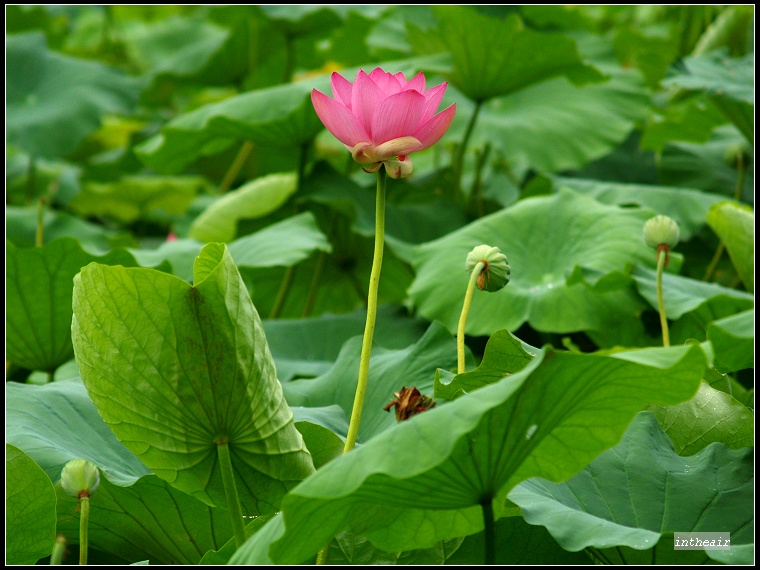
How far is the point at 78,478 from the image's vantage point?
0.68m

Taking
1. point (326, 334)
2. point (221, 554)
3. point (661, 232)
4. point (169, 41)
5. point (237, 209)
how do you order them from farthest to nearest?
point (169, 41) < point (237, 209) < point (326, 334) < point (661, 232) < point (221, 554)

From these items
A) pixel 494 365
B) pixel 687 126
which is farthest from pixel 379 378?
pixel 687 126

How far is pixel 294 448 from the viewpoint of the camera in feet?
2.39

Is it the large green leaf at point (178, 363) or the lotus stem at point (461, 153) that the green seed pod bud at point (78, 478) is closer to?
the large green leaf at point (178, 363)

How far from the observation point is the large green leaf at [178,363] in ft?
2.24

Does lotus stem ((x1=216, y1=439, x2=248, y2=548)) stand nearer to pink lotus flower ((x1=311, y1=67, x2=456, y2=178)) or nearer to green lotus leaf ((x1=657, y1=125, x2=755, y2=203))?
pink lotus flower ((x1=311, y1=67, x2=456, y2=178))

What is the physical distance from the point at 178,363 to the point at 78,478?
13cm

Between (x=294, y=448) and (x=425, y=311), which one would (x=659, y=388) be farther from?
(x=425, y=311)

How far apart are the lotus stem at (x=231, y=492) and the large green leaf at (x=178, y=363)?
1 cm

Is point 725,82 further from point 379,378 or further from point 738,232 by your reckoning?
point 379,378

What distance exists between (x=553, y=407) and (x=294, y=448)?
0.25 metres

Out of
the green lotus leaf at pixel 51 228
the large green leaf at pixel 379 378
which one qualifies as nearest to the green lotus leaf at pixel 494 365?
the large green leaf at pixel 379 378

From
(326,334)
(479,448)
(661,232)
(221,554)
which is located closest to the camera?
(479,448)

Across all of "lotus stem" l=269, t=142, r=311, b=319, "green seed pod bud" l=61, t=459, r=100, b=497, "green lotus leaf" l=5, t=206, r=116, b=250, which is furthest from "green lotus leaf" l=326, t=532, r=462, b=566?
"green lotus leaf" l=5, t=206, r=116, b=250
